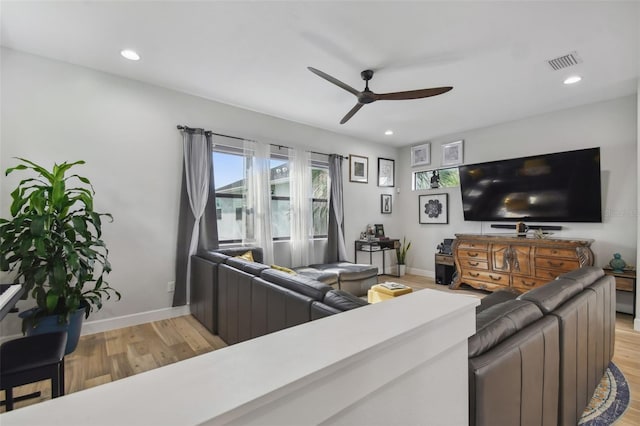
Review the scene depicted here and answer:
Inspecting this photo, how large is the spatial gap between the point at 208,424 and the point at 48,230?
9.14 ft

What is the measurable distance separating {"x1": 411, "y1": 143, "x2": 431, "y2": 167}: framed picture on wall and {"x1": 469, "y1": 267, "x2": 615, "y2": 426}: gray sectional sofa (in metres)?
3.85

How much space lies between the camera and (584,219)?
368 centimetres

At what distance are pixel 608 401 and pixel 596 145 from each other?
3.31 meters

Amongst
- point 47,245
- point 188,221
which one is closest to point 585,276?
point 188,221

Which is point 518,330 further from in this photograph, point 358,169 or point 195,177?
point 358,169

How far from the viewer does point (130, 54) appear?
8.67 feet

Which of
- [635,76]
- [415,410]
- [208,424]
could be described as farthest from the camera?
[635,76]

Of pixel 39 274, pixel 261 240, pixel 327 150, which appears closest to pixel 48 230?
pixel 39 274

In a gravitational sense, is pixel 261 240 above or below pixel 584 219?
below

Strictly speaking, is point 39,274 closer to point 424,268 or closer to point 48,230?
point 48,230

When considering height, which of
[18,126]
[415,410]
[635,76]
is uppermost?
[635,76]

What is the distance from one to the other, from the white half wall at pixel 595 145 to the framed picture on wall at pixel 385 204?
3.91 ft

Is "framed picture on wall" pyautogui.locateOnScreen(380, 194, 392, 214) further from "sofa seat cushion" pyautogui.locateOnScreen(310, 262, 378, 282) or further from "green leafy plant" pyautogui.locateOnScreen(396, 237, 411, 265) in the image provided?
"sofa seat cushion" pyautogui.locateOnScreen(310, 262, 378, 282)

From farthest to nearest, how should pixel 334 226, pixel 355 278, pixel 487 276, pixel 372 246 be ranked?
pixel 372 246 → pixel 334 226 → pixel 487 276 → pixel 355 278
